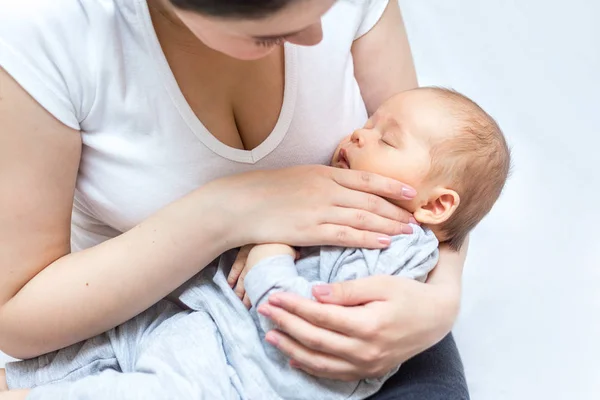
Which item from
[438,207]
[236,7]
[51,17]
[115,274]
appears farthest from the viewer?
[438,207]

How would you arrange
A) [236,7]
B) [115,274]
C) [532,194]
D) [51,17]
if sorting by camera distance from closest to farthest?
[236,7] → [51,17] → [115,274] → [532,194]

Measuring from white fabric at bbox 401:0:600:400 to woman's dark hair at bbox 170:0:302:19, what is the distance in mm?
921

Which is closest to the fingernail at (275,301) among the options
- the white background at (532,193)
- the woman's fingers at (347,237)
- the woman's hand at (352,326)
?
the woman's hand at (352,326)

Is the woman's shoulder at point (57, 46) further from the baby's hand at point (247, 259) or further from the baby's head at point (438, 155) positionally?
the baby's head at point (438, 155)

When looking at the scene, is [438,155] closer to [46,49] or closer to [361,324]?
[361,324]

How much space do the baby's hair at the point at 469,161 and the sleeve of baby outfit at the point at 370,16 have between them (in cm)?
13

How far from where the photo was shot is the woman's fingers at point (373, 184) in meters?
1.01

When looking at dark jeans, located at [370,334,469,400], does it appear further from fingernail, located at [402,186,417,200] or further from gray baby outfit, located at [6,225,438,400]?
fingernail, located at [402,186,417,200]

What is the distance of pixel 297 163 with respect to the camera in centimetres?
105

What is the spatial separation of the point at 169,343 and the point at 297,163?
304 millimetres

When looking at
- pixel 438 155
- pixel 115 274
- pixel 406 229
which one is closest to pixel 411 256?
pixel 406 229

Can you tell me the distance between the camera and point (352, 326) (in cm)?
89

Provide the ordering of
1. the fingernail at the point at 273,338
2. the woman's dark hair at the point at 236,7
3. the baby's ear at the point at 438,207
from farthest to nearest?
the baby's ear at the point at 438,207 → the fingernail at the point at 273,338 → the woman's dark hair at the point at 236,7

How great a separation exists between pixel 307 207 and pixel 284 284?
0.39ft
